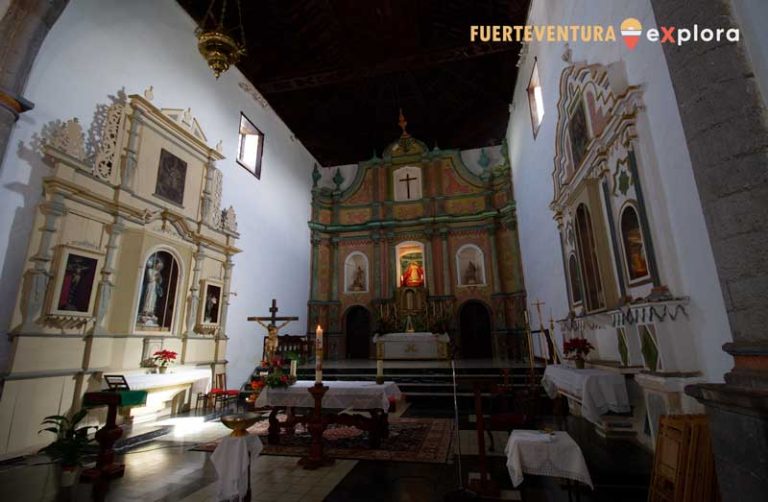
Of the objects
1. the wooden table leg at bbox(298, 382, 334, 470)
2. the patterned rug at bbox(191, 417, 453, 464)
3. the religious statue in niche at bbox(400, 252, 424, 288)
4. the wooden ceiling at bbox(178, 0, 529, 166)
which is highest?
the wooden ceiling at bbox(178, 0, 529, 166)

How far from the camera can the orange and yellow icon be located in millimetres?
3955

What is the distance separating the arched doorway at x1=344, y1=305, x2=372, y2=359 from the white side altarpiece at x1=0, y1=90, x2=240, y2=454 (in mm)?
5787

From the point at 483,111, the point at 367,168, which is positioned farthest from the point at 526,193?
the point at 367,168

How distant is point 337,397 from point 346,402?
0.44ft

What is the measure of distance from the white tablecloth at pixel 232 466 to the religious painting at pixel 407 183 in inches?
495

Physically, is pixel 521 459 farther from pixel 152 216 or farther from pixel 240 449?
pixel 152 216

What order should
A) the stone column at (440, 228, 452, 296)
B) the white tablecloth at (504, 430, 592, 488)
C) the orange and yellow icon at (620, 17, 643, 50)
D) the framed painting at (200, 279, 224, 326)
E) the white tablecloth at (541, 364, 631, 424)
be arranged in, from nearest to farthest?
the white tablecloth at (504, 430, 592, 488), the orange and yellow icon at (620, 17, 643, 50), the white tablecloth at (541, 364, 631, 424), the framed painting at (200, 279, 224, 326), the stone column at (440, 228, 452, 296)

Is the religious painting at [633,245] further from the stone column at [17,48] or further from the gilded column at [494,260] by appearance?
the gilded column at [494,260]

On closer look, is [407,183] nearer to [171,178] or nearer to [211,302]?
[211,302]

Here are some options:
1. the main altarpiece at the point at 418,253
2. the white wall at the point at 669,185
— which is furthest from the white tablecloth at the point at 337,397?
the main altarpiece at the point at 418,253

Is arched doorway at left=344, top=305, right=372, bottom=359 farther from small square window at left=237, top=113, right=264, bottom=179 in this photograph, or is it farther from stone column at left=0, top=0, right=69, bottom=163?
stone column at left=0, top=0, right=69, bottom=163

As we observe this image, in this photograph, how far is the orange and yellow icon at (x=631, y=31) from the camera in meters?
3.96

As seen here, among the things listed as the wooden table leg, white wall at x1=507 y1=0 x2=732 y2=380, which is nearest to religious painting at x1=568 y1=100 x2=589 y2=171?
white wall at x1=507 y1=0 x2=732 y2=380

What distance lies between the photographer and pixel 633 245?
4.28 metres
